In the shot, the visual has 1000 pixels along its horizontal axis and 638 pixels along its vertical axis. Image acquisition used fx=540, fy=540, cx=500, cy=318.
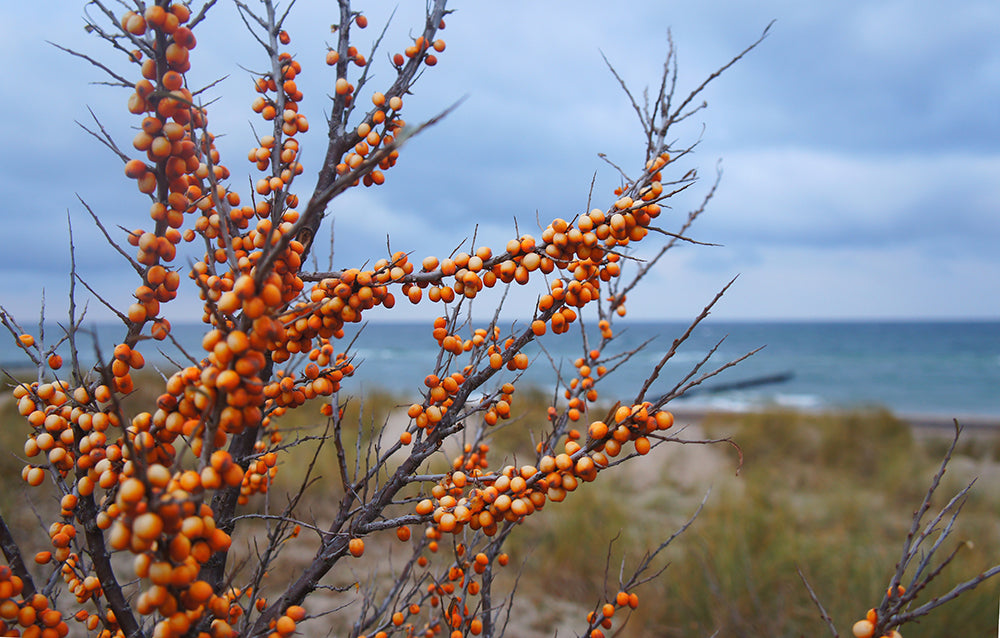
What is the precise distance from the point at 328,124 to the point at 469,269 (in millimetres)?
669

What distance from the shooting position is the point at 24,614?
0.82m

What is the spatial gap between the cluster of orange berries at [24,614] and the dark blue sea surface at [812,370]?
40cm

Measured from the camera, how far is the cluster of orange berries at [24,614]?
792 millimetres

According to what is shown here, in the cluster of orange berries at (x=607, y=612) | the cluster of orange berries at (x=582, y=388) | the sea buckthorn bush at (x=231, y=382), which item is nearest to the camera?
the sea buckthorn bush at (x=231, y=382)

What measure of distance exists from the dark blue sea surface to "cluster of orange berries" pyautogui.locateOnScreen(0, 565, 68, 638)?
15.9 inches

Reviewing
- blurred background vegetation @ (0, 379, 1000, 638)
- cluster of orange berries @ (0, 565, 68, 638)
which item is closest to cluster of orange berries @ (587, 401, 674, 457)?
blurred background vegetation @ (0, 379, 1000, 638)

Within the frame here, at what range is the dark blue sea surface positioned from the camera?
14.9 m

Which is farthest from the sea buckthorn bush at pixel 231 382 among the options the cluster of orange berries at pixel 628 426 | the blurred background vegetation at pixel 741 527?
the blurred background vegetation at pixel 741 527

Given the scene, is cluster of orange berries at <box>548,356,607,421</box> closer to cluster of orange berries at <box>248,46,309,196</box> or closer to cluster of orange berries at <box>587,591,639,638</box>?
cluster of orange berries at <box>587,591,639,638</box>

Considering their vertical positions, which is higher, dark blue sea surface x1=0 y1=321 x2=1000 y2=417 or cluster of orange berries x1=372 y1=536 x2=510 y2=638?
cluster of orange berries x1=372 y1=536 x2=510 y2=638

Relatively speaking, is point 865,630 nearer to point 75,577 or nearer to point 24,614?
point 24,614

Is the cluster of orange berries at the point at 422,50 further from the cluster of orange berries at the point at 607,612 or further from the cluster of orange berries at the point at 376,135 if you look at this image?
the cluster of orange berries at the point at 607,612

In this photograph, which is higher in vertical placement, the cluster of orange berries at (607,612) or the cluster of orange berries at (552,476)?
the cluster of orange berries at (552,476)

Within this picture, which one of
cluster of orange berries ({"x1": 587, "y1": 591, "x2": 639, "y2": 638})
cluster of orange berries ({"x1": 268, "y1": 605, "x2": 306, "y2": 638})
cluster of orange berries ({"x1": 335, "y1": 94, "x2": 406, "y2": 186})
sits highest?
cluster of orange berries ({"x1": 335, "y1": 94, "x2": 406, "y2": 186})
